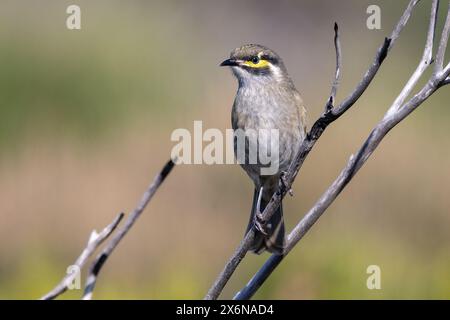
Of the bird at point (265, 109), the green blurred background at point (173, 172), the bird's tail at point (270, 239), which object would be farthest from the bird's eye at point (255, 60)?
the green blurred background at point (173, 172)

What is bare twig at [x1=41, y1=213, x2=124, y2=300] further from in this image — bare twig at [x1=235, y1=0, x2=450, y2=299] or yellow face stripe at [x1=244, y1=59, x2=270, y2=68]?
yellow face stripe at [x1=244, y1=59, x2=270, y2=68]

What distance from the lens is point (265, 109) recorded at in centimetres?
443

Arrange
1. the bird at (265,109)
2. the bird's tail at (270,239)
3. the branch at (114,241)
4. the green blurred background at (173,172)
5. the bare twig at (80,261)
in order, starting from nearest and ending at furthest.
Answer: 1. the bare twig at (80,261)
2. the branch at (114,241)
3. the bird's tail at (270,239)
4. the bird at (265,109)
5. the green blurred background at (173,172)

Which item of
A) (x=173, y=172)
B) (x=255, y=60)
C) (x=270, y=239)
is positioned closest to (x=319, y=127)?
(x=270, y=239)

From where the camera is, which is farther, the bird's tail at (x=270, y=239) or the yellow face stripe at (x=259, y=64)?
the yellow face stripe at (x=259, y=64)

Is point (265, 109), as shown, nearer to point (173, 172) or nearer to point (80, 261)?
point (80, 261)

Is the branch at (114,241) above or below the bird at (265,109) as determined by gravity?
below

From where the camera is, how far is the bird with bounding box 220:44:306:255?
4.34 metres

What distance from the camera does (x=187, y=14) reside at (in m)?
11.1

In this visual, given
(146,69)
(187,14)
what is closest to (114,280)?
(146,69)

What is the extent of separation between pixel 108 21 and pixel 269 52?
18.2 ft

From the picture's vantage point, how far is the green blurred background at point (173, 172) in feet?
19.7

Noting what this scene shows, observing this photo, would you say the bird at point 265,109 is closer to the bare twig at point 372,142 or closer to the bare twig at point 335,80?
the bare twig at point 372,142

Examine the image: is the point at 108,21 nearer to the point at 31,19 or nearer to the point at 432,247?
the point at 31,19
